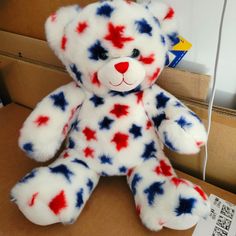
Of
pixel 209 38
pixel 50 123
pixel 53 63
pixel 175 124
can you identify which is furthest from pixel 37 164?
pixel 209 38

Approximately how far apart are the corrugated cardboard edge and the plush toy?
61 mm

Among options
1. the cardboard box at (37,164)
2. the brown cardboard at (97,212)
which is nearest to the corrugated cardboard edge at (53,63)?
the cardboard box at (37,164)

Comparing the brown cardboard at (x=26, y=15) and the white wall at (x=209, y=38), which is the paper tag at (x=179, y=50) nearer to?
the white wall at (x=209, y=38)

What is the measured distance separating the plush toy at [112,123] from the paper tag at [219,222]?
7cm

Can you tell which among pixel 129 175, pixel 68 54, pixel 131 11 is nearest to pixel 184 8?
pixel 131 11

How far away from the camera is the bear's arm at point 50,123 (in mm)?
571

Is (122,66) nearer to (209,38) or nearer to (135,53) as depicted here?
(135,53)

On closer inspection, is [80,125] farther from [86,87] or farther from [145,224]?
[145,224]

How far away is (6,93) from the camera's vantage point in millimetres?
1016

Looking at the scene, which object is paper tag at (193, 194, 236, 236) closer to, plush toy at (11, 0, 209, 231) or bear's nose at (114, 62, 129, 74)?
plush toy at (11, 0, 209, 231)

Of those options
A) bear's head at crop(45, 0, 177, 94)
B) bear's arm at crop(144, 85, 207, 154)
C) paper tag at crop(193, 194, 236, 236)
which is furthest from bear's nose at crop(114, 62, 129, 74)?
paper tag at crop(193, 194, 236, 236)

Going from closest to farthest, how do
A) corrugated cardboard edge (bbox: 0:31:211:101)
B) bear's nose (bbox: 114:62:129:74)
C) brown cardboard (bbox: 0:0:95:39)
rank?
bear's nose (bbox: 114:62:129:74) → corrugated cardboard edge (bbox: 0:31:211:101) → brown cardboard (bbox: 0:0:95:39)

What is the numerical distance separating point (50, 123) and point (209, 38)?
406 mm

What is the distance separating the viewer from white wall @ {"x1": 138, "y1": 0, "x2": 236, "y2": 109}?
0.58 m
